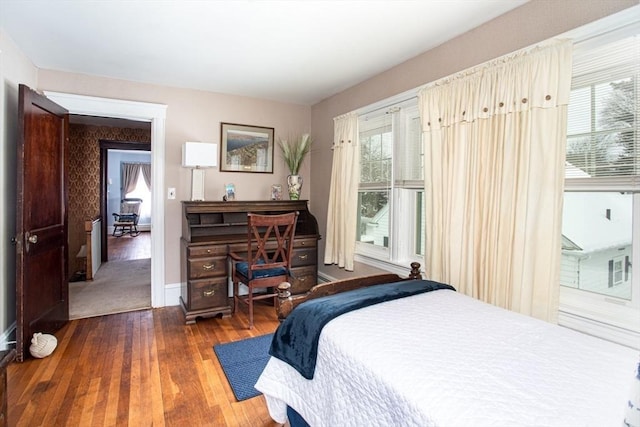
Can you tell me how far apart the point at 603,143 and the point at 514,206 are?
0.51 meters

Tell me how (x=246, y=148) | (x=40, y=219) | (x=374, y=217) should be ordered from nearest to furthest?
(x=40, y=219), (x=374, y=217), (x=246, y=148)

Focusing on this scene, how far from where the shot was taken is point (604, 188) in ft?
5.64

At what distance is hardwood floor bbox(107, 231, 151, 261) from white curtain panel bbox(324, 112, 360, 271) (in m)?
4.43

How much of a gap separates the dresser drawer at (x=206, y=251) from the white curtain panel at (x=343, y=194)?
3.69 ft

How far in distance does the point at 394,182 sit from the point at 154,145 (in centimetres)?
246

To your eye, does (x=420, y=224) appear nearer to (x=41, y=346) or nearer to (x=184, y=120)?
(x=184, y=120)

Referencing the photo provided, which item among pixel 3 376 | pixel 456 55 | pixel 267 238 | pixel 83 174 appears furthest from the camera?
pixel 83 174

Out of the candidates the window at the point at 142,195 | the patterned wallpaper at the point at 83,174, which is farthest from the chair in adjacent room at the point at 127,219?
the patterned wallpaper at the point at 83,174

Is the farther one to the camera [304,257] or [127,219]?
[127,219]

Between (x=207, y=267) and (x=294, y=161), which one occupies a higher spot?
(x=294, y=161)

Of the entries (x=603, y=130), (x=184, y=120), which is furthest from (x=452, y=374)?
(x=184, y=120)

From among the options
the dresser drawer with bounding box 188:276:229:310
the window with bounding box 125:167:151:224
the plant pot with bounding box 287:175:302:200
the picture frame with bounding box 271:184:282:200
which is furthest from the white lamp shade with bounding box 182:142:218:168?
the window with bounding box 125:167:151:224

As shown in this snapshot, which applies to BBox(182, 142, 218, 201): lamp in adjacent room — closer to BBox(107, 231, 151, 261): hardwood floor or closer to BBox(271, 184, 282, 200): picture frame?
BBox(271, 184, 282, 200): picture frame

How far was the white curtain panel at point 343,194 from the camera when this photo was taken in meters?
3.40
